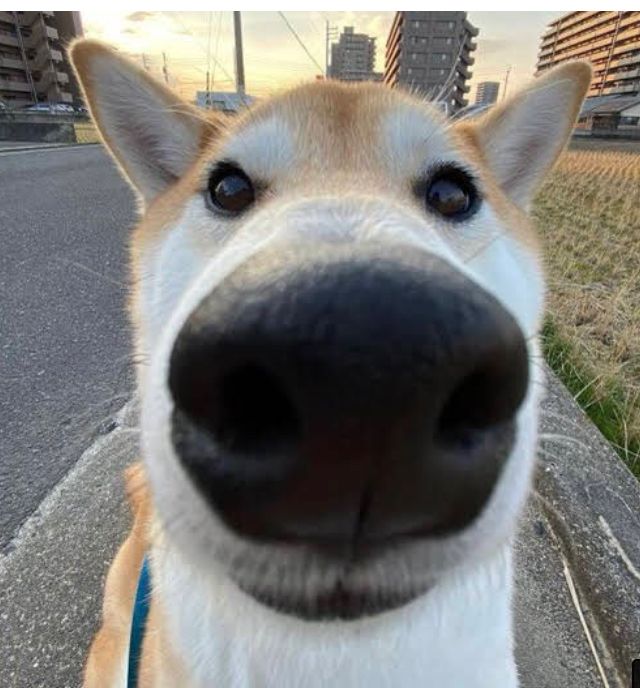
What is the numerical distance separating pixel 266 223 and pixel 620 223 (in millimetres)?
8084

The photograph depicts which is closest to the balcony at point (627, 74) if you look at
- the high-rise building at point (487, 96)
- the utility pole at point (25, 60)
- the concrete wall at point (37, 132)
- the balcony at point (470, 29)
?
the utility pole at point (25, 60)

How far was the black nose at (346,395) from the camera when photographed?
1.83 feet

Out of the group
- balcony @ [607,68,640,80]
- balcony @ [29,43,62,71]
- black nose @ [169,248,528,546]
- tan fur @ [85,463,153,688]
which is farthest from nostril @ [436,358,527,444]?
balcony @ [607,68,640,80]

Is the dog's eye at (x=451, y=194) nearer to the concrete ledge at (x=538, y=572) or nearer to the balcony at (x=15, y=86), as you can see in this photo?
the concrete ledge at (x=538, y=572)

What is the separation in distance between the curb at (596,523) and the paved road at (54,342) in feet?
7.37

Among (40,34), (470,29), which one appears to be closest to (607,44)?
(40,34)

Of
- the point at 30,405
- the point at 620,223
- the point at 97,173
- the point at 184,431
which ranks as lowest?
the point at 97,173

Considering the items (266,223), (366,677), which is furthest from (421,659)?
(266,223)

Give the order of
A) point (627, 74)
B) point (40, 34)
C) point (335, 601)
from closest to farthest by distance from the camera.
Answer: point (335, 601) → point (40, 34) → point (627, 74)

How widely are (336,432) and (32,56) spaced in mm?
85174

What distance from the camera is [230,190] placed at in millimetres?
1625

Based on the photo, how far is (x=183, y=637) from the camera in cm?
136

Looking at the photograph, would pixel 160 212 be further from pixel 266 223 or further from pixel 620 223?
pixel 620 223

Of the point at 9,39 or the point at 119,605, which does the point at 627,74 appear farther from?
the point at 119,605
